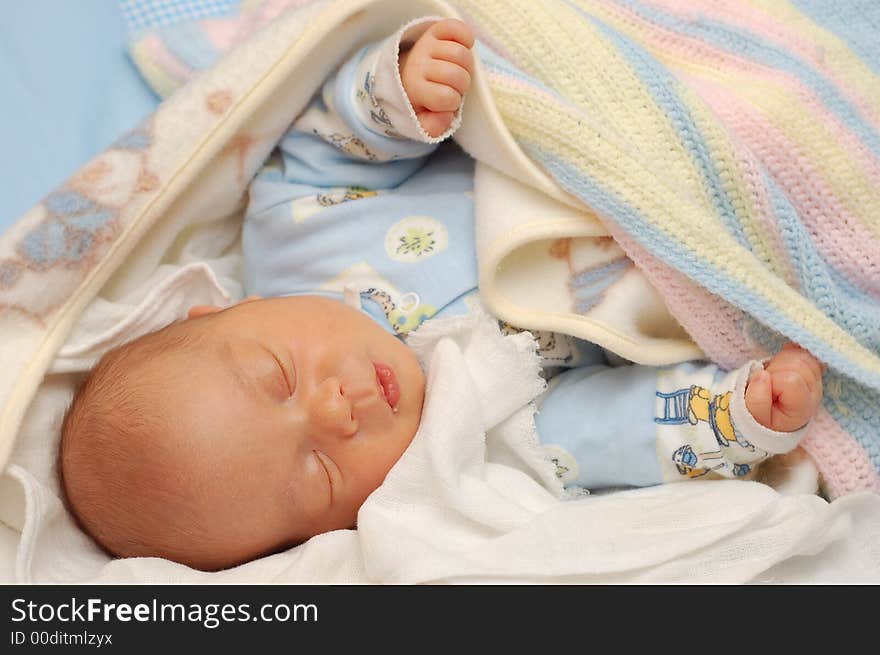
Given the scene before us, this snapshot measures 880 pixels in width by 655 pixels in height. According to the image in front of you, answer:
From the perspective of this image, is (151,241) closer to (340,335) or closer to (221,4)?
(340,335)

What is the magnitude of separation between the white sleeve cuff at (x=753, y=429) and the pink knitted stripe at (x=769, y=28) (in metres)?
0.36

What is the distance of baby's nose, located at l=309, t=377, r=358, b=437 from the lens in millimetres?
968

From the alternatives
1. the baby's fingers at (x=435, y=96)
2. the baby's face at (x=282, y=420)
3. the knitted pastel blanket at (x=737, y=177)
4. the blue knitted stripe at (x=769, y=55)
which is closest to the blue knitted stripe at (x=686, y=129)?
the knitted pastel blanket at (x=737, y=177)

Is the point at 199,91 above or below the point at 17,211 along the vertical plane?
above

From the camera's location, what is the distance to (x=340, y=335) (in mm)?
1046

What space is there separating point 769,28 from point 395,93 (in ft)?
1.59

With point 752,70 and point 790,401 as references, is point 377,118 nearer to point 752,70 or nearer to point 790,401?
point 752,70

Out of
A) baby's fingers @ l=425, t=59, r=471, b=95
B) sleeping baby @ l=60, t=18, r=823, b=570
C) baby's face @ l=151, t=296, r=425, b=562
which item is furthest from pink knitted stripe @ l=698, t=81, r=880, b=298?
baby's face @ l=151, t=296, r=425, b=562

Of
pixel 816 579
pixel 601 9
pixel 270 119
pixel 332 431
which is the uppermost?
pixel 601 9

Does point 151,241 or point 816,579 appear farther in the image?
point 151,241

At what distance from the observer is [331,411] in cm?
97

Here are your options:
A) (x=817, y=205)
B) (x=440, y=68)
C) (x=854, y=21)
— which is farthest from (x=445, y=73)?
(x=854, y=21)

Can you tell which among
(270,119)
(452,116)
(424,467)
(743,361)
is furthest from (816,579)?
(270,119)

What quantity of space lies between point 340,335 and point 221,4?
0.75 m
